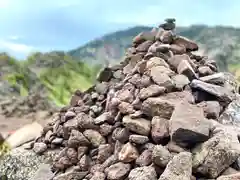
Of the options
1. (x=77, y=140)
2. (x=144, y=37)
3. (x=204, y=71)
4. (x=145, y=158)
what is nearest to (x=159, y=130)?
(x=145, y=158)

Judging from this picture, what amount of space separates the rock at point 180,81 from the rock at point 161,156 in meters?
1.36

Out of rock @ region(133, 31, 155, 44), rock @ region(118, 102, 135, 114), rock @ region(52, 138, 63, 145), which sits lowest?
rock @ region(52, 138, 63, 145)

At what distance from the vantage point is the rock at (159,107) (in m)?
5.06

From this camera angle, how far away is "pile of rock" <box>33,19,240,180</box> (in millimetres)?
4402

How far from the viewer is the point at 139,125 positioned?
4.98 meters

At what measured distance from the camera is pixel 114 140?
18.5ft

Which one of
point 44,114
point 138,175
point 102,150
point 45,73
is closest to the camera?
point 138,175

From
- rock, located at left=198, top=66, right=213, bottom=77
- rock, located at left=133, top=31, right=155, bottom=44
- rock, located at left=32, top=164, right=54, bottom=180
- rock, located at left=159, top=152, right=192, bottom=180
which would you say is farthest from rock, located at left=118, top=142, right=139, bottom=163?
rock, located at left=133, top=31, right=155, bottom=44

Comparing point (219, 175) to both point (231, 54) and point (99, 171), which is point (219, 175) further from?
point (231, 54)

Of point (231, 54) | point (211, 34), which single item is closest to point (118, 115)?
point (231, 54)

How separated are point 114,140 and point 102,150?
25 cm

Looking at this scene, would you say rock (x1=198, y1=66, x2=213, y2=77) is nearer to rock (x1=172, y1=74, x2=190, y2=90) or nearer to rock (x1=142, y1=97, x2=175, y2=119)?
rock (x1=172, y1=74, x2=190, y2=90)

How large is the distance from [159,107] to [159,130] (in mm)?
391

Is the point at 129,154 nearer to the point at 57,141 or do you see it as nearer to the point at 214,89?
the point at 214,89
